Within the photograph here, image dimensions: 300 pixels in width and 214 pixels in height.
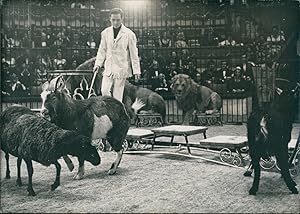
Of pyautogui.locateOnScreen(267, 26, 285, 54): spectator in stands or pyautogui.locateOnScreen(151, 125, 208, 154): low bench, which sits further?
pyautogui.locateOnScreen(151, 125, 208, 154): low bench

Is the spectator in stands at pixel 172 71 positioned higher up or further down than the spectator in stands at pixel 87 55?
further down

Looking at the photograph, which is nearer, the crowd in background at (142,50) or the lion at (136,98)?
the crowd in background at (142,50)

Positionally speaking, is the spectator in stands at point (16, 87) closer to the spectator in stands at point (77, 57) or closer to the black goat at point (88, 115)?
the black goat at point (88, 115)

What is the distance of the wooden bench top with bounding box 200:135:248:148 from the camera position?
4.03 m

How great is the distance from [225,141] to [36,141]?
1527 mm

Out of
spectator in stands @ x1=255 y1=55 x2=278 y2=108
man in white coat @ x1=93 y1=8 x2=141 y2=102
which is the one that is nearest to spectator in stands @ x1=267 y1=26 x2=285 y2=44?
spectator in stands @ x1=255 y1=55 x2=278 y2=108

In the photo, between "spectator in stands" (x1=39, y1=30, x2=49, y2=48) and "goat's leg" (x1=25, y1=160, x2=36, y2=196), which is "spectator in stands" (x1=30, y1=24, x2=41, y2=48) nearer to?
"spectator in stands" (x1=39, y1=30, x2=49, y2=48)

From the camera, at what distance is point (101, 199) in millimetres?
3330

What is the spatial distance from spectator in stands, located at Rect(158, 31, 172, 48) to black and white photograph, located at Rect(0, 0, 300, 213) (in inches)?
0.4

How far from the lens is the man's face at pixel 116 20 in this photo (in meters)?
3.65

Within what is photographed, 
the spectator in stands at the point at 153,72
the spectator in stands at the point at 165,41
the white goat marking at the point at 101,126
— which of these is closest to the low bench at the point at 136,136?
the white goat marking at the point at 101,126

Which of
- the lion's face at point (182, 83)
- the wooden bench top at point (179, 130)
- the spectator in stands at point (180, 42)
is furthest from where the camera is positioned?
the wooden bench top at point (179, 130)

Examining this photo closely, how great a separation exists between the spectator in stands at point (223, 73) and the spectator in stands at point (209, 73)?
3 centimetres

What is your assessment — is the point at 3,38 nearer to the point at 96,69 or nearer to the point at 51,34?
the point at 51,34
